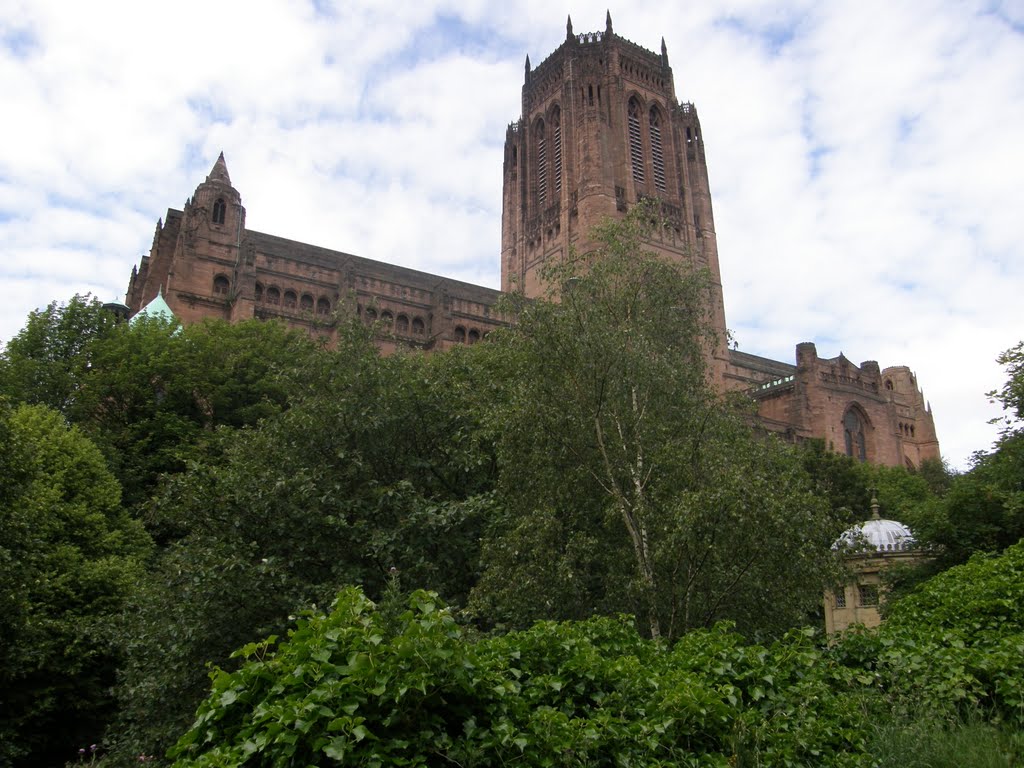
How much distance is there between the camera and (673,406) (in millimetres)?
16672

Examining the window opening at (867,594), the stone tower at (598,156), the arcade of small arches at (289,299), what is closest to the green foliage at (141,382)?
the arcade of small arches at (289,299)

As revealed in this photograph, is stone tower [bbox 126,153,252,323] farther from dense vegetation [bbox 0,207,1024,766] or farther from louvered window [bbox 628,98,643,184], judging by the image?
louvered window [bbox 628,98,643,184]

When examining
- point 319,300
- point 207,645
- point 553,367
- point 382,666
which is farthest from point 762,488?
point 319,300

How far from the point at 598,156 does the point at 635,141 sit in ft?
17.9

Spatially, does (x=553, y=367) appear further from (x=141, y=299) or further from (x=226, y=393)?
(x=141, y=299)

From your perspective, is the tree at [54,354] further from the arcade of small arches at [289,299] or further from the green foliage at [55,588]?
the arcade of small arches at [289,299]

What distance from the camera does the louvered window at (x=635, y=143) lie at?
61562mm

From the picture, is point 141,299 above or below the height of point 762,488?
above

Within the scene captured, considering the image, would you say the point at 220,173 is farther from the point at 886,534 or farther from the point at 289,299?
the point at 886,534

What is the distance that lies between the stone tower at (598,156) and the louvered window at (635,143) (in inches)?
3.6

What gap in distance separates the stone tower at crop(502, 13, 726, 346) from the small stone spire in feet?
62.7

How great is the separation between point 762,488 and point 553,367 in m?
4.76

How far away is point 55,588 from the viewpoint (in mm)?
19562

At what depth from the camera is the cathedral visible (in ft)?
162
